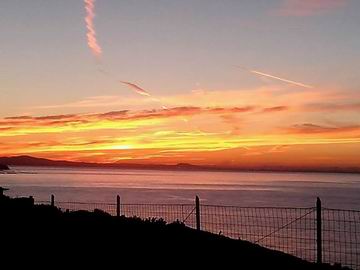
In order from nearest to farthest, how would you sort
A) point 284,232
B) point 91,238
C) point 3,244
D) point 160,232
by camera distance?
1. point 3,244
2. point 91,238
3. point 160,232
4. point 284,232

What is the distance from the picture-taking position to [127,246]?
1468cm

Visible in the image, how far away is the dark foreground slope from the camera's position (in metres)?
13.1

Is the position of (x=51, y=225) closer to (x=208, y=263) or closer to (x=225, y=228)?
(x=208, y=263)

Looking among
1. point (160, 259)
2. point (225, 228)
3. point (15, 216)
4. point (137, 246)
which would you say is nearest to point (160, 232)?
point (137, 246)

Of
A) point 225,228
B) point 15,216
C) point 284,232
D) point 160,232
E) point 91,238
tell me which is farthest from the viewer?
point 284,232

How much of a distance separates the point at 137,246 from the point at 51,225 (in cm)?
455

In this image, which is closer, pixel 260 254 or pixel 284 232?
pixel 260 254

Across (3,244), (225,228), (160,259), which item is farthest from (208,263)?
(225,228)

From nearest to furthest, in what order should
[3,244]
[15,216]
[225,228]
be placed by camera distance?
[3,244]
[15,216]
[225,228]

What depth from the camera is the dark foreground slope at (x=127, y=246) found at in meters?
13.1

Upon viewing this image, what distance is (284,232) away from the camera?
41.9m

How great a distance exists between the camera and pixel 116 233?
16672mm

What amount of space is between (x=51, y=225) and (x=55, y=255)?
16.3 feet

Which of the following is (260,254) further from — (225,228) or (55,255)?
(225,228)
